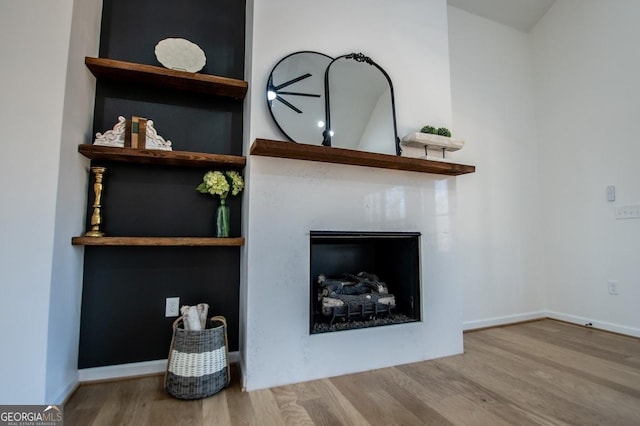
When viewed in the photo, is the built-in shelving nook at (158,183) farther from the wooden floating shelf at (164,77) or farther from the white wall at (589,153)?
the white wall at (589,153)

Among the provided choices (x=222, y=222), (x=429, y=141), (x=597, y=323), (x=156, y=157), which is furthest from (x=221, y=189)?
(x=597, y=323)

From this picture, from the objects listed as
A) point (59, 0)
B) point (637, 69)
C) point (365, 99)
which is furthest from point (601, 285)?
point (59, 0)

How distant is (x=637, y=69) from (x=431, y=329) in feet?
9.37

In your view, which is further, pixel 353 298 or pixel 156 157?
pixel 353 298

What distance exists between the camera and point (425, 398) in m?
1.57

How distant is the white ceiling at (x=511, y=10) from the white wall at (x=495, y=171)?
6 cm

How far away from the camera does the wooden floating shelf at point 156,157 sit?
5.42 feet

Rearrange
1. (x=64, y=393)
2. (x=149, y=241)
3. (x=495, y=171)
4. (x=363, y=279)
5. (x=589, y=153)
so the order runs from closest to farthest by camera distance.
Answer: (x=64, y=393) → (x=149, y=241) → (x=363, y=279) → (x=589, y=153) → (x=495, y=171)

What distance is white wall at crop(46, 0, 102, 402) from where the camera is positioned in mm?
1425

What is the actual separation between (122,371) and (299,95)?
201cm

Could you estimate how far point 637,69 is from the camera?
2.55 metres

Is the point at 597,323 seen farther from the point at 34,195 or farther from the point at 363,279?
the point at 34,195

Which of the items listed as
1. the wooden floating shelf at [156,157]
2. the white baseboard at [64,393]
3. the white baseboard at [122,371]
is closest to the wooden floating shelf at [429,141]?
the wooden floating shelf at [156,157]


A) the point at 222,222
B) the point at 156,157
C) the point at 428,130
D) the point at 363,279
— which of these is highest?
the point at 428,130
